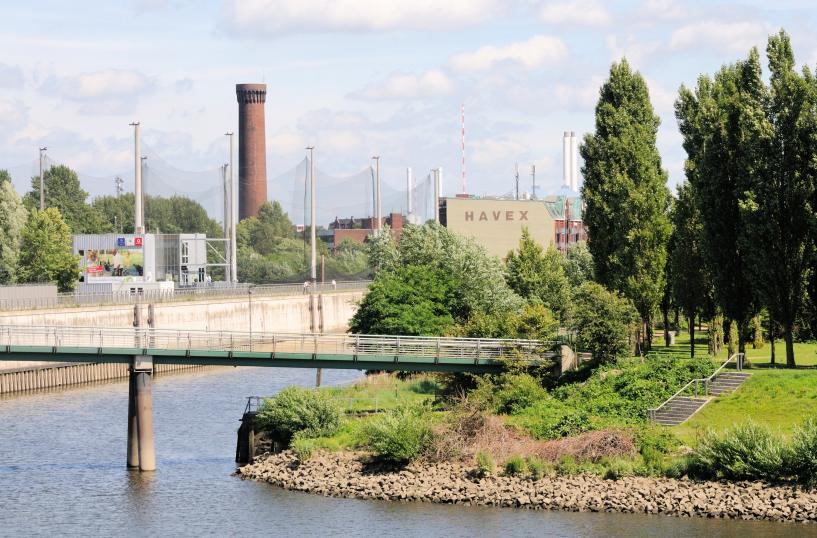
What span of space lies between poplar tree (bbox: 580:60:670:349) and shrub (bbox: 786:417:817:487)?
26.9m

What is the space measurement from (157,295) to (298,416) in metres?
71.0

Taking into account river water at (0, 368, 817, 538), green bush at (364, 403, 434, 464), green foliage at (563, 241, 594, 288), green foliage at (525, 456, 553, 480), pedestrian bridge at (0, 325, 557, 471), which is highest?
green foliage at (563, 241, 594, 288)

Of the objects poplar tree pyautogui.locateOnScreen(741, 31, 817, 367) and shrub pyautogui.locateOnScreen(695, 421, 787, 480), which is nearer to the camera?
shrub pyautogui.locateOnScreen(695, 421, 787, 480)

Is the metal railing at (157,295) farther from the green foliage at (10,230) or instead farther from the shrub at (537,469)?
the shrub at (537,469)

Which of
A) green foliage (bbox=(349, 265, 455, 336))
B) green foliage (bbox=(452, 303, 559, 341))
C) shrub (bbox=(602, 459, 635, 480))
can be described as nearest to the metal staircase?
shrub (bbox=(602, 459, 635, 480))

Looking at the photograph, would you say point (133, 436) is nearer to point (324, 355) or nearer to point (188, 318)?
point (324, 355)

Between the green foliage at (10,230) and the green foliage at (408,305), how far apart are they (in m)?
60.4

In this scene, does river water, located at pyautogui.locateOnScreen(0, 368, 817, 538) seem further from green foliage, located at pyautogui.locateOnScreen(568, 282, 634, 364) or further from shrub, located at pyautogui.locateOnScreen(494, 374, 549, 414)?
green foliage, located at pyautogui.locateOnScreen(568, 282, 634, 364)

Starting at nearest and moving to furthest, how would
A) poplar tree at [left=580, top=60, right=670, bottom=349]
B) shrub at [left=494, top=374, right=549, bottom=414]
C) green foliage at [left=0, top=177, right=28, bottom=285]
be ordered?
shrub at [left=494, top=374, right=549, bottom=414]
poplar tree at [left=580, top=60, right=670, bottom=349]
green foliage at [left=0, top=177, right=28, bottom=285]

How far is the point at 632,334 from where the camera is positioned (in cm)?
7788

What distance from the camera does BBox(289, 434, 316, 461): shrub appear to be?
66.4 meters

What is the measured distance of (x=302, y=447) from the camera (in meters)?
66.9

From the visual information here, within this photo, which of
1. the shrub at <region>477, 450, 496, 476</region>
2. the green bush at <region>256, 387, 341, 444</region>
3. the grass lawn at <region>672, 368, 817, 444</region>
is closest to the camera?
the shrub at <region>477, 450, 496, 476</region>

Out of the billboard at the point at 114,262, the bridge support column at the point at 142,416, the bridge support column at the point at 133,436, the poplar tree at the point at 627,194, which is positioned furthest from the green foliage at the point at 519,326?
the billboard at the point at 114,262
